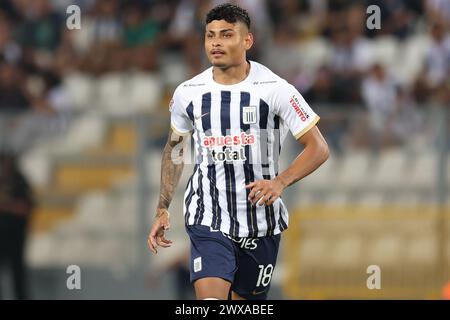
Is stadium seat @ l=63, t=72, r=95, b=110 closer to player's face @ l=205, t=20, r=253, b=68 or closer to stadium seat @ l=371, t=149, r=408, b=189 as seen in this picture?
stadium seat @ l=371, t=149, r=408, b=189

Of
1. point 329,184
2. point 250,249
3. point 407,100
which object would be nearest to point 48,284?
point 329,184

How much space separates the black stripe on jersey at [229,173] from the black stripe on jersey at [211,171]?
0.08m

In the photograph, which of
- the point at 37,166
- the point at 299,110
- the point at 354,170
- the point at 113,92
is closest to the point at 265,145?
the point at 299,110

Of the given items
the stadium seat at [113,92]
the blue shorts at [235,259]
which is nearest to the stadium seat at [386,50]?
the stadium seat at [113,92]

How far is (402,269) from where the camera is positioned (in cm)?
1383

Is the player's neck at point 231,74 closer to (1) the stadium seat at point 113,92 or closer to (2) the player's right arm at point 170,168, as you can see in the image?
(2) the player's right arm at point 170,168

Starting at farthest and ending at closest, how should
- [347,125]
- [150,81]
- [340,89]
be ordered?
1. [150,81]
2. [340,89]
3. [347,125]

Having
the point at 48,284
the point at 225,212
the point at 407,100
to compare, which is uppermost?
the point at 407,100

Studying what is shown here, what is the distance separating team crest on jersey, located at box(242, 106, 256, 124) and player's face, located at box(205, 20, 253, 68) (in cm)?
30

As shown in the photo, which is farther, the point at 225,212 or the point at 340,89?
the point at 340,89

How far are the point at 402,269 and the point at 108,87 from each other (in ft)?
17.6

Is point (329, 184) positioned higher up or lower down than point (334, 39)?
lower down

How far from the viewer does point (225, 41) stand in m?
7.80

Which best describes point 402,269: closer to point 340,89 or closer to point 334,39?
point 340,89
